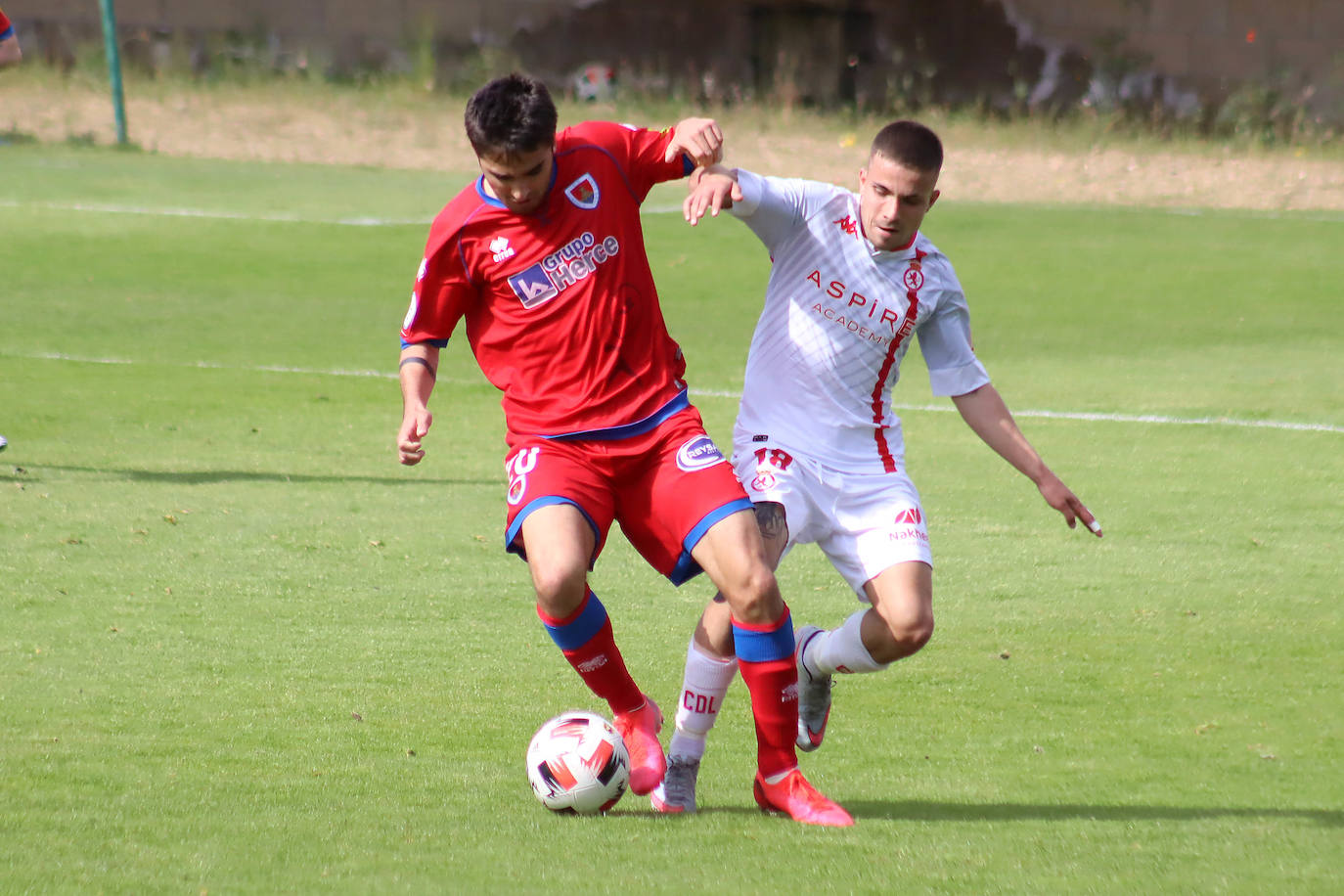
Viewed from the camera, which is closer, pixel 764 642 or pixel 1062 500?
pixel 764 642

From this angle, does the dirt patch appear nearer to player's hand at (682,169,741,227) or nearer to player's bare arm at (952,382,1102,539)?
player's bare arm at (952,382,1102,539)

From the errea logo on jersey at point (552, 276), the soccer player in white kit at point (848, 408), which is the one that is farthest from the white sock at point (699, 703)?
the errea logo on jersey at point (552, 276)

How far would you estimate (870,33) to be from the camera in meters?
30.1

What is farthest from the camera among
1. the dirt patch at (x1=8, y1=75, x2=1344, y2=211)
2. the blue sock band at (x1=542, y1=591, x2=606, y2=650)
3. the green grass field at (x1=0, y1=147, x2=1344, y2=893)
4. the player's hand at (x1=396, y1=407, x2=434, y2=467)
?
the dirt patch at (x1=8, y1=75, x2=1344, y2=211)

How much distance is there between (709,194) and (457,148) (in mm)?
21000

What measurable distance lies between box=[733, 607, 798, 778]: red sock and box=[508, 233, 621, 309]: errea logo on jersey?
106 cm

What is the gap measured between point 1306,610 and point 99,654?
15.2ft

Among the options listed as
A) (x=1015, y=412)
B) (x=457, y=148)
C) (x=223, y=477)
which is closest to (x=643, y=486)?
(x=223, y=477)

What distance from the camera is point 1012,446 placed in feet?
16.1

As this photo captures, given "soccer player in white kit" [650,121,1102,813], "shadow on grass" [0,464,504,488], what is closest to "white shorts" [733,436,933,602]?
"soccer player in white kit" [650,121,1102,813]

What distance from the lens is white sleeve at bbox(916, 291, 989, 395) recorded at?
5.02 metres

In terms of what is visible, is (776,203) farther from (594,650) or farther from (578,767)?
(578,767)

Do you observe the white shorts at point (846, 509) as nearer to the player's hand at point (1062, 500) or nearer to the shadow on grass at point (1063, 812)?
the player's hand at point (1062, 500)

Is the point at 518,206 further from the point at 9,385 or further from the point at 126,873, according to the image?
the point at 9,385
